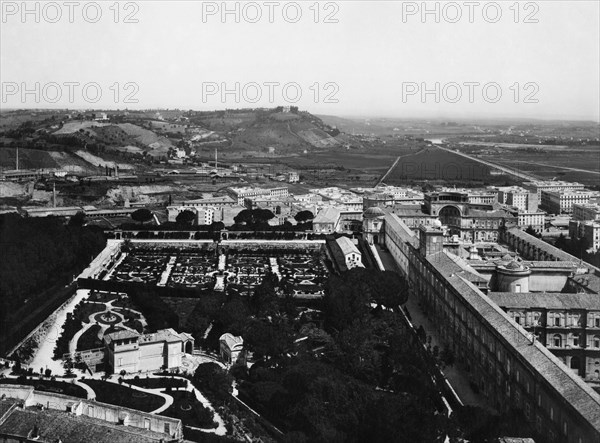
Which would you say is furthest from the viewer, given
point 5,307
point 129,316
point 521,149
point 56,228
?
point 521,149

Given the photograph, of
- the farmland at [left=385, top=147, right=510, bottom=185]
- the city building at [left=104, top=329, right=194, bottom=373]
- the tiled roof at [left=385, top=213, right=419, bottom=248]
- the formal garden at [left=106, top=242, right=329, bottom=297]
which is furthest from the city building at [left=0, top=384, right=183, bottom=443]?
the farmland at [left=385, top=147, right=510, bottom=185]

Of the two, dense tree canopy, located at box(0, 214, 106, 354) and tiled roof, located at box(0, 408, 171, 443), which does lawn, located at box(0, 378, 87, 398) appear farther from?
dense tree canopy, located at box(0, 214, 106, 354)

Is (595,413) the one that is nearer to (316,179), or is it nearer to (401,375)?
(401,375)

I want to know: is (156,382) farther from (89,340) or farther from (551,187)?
(551,187)

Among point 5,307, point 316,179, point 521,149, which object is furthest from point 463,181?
point 5,307

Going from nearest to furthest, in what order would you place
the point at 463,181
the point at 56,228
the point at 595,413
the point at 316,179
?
the point at 595,413
the point at 56,228
the point at 463,181
the point at 316,179

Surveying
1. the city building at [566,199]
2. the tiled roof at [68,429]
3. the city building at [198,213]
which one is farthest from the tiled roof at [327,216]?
the tiled roof at [68,429]

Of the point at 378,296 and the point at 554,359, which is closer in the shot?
the point at 554,359
